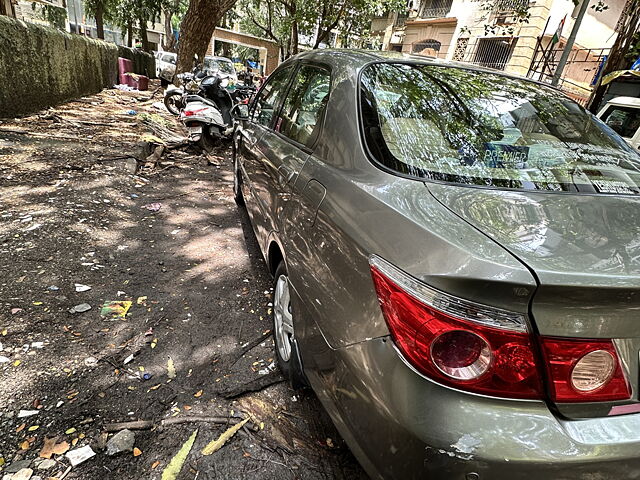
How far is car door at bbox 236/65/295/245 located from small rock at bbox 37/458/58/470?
1572mm

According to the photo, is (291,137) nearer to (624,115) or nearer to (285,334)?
(285,334)

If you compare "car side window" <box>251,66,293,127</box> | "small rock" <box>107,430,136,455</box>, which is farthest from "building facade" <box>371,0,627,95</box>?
"small rock" <box>107,430,136,455</box>

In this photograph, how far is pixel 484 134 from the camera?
5.75 ft

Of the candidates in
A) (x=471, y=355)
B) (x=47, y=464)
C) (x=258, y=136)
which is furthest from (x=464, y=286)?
(x=258, y=136)

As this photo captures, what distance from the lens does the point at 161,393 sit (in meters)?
2.01

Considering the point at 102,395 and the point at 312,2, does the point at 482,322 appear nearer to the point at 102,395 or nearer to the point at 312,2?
the point at 102,395

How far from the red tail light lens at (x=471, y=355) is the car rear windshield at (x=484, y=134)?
2.20ft

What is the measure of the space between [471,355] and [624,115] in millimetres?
9393

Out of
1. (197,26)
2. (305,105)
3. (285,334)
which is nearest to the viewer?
(285,334)

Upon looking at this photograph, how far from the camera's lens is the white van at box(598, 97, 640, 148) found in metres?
7.56

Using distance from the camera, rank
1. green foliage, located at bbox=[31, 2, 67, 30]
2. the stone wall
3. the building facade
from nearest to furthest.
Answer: the stone wall
the building facade
green foliage, located at bbox=[31, 2, 67, 30]

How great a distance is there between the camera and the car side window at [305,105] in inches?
82.8

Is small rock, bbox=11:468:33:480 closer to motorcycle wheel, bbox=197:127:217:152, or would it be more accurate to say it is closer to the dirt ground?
the dirt ground

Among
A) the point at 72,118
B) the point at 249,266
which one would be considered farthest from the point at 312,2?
the point at 249,266
